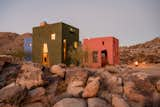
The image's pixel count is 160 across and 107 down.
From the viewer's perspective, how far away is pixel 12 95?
849cm

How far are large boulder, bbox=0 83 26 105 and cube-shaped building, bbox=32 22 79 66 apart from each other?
16.2 metres

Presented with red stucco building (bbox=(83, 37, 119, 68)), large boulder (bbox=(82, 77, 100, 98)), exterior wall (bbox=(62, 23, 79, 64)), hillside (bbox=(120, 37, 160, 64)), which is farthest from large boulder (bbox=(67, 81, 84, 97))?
hillside (bbox=(120, 37, 160, 64))

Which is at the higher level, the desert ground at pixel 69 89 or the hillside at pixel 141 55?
the hillside at pixel 141 55

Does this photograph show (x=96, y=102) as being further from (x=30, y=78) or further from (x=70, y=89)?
(x=30, y=78)

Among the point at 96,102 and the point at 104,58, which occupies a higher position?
the point at 104,58

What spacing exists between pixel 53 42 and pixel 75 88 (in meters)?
16.6

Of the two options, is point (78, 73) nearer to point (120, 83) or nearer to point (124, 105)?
point (120, 83)

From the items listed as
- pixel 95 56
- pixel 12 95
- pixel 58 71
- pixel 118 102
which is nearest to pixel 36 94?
pixel 12 95

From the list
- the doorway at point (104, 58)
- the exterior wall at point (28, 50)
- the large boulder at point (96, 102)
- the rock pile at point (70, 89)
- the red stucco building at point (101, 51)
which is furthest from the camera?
the exterior wall at point (28, 50)

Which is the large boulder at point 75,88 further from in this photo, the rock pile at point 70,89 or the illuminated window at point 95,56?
the illuminated window at point 95,56

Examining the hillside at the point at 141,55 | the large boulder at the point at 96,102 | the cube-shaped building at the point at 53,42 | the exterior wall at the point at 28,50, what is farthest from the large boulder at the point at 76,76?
the hillside at the point at 141,55

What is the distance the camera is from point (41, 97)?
948 cm

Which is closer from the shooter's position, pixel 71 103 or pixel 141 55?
pixel 71 103

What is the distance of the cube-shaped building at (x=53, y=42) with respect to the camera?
25359mm
